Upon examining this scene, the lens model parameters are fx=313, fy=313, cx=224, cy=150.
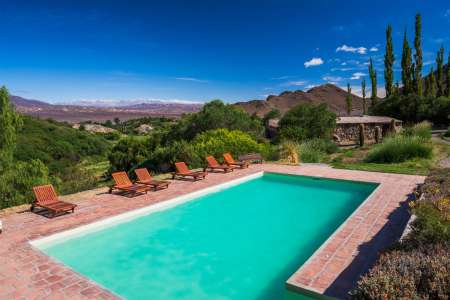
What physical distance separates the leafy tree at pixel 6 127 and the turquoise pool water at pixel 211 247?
822 centimetres

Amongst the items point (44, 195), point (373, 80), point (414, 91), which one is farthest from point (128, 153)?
point (373, 80)

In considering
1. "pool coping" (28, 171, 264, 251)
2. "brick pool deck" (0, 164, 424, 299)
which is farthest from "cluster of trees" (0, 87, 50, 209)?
"pool coping" (28, 171, 264, 251)

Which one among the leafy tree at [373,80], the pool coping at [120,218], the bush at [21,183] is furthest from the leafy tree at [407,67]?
the bush at [21,183]

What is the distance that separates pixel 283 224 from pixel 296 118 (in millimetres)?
15713

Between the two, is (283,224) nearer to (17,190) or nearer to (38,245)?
(38,245)

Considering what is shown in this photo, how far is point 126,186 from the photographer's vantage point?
951cm

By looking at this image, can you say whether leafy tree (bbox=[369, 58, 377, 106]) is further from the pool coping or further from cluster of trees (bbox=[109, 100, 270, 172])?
the pool coping

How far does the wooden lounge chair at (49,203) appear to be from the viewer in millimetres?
7293

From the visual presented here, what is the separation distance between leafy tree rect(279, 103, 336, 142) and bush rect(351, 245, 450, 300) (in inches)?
722

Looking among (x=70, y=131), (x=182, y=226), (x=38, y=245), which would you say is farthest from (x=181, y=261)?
(x=70, y=131)

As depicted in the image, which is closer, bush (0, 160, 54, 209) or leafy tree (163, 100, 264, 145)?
bush (0, 160, 54, 209)

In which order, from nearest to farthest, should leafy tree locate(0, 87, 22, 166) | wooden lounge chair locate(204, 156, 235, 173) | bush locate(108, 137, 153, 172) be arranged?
leafy tree locate(0, 87, 22, 166), wooden lounge chair locate(204, 156, 235, 173), bush locate(108, 137, 153, 172)

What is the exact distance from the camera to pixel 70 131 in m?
45.5

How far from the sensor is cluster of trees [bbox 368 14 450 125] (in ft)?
114
